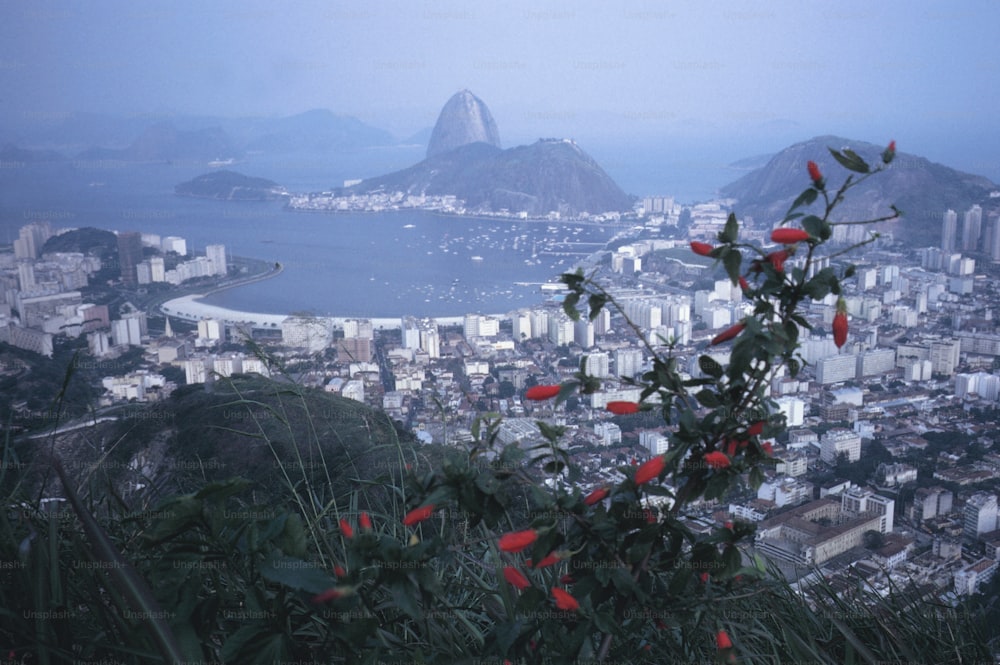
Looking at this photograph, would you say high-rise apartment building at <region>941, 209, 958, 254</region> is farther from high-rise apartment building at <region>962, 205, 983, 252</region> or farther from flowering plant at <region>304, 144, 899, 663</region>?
flowering plant at <region>304, 144, 899, 663</region>

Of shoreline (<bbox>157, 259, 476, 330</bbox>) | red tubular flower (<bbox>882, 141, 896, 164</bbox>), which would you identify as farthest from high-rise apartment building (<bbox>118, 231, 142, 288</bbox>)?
red tubular flower (<bbox>882, 141, 896, 164</bbox>)

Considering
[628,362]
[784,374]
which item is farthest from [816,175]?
[628,362]

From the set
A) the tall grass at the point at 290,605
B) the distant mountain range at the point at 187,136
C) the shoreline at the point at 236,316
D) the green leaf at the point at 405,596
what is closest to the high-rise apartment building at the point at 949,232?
the shoreline at the point at 236,316

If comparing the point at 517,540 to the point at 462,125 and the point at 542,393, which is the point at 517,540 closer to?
the point at 542,393

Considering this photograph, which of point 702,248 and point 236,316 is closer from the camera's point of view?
point 702,248

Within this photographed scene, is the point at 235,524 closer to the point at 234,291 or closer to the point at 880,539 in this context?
the point at 880,539

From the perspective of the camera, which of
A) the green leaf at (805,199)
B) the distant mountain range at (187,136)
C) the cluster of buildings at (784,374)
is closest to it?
the green leaf at (805,199)

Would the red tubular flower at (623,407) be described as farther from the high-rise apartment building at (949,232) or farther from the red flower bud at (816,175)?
the high-rise apartment building at (949,232)
